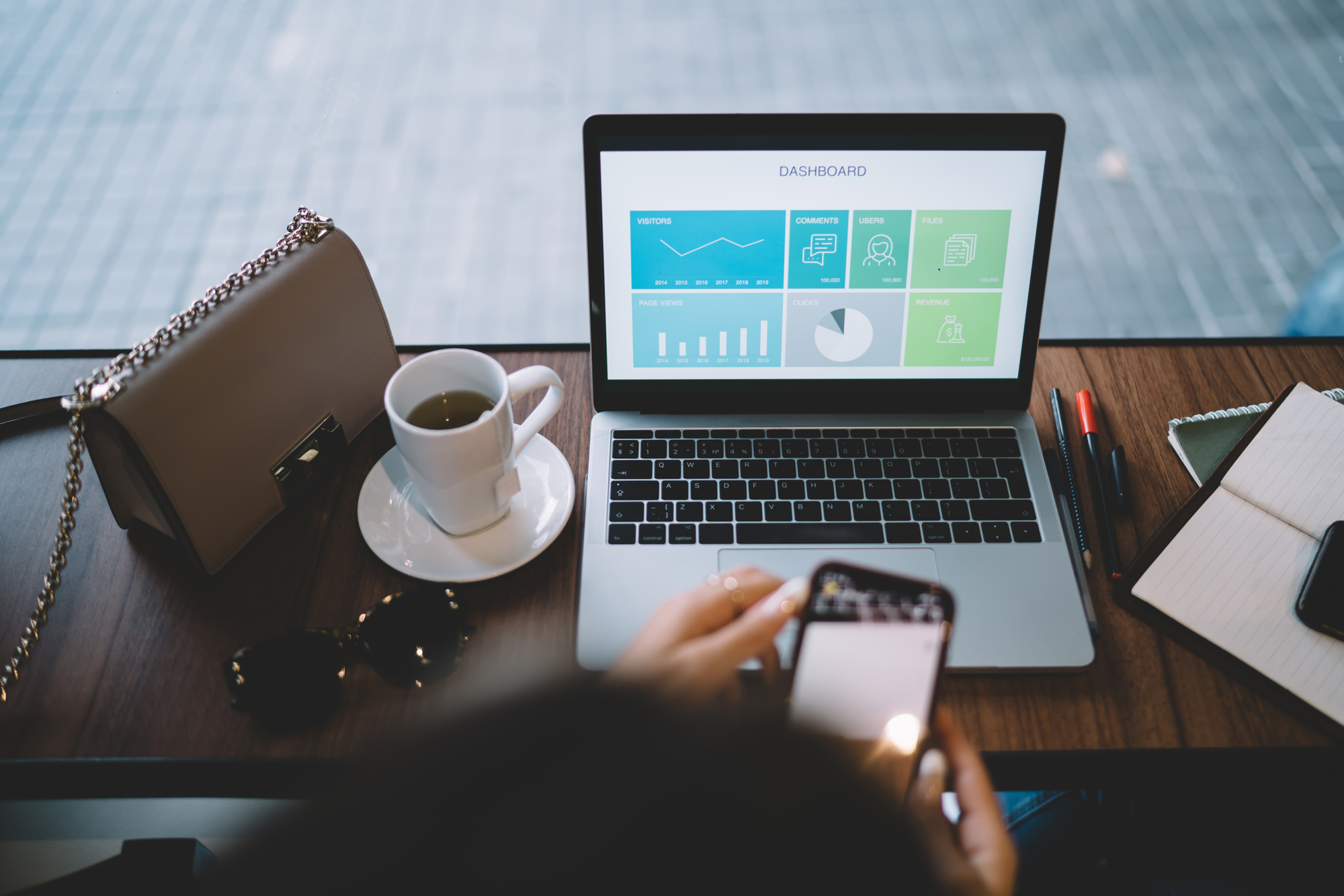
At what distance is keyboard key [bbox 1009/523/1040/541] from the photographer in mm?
792

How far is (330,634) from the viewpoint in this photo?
713 mm

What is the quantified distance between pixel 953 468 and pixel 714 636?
41 cm

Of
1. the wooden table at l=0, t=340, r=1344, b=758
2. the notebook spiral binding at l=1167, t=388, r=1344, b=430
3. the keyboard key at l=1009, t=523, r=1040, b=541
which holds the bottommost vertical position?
the wooden table at l=0, t=340, r=1344, b=758

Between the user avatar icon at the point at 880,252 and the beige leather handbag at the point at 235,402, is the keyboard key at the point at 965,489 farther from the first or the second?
the beige leather handbag at the point at 235,402

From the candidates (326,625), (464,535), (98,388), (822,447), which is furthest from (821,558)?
(98,388)

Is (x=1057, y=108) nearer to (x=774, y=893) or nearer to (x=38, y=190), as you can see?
→ (x=774, y=893)

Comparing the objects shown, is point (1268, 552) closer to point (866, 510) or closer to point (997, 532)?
point (997, 532)

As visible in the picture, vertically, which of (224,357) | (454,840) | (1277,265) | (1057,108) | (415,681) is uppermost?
(454,840)

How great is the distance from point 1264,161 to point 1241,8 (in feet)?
3.11

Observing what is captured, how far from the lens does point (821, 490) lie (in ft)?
2.72

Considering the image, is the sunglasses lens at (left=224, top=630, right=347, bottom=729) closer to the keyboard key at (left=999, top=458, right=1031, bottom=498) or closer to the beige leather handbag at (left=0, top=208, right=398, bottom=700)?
the beige leather handbag at (left=0, top=208, right=398, bottom=700)

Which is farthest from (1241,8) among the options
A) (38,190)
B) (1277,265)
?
(38,190)

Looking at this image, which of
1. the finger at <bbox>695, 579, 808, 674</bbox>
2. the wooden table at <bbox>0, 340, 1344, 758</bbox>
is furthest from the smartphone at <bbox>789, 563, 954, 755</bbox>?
the wooden table at <bbox>0, 340, 1344, 758</bbox>

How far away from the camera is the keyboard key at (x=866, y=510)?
0.81 m
